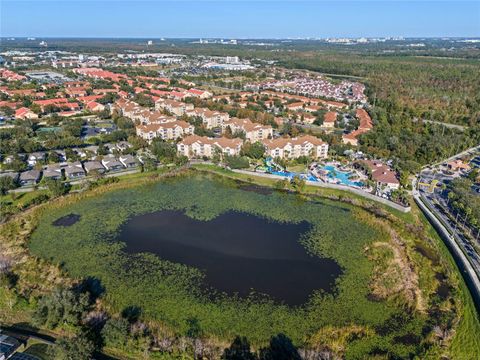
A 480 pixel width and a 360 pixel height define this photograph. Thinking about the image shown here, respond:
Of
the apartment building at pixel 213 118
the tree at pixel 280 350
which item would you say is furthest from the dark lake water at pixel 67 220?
the apartment building at pixel 213 118

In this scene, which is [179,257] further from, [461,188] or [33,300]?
[461,188]

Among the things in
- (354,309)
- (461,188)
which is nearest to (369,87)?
(461,188)

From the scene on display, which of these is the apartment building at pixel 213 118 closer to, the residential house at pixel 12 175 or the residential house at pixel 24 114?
the residential house at pixel 24 114

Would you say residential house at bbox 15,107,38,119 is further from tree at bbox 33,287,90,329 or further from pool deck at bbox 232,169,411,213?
tree at bbox 33,287,90,329

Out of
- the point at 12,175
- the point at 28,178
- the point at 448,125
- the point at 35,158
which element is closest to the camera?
the point at 28,178

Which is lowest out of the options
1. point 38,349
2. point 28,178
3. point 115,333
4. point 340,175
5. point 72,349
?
point 340,175

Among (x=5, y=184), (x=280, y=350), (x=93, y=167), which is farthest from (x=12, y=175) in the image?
(x=280, y=350)

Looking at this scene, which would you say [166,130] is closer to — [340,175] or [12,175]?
[12,175]

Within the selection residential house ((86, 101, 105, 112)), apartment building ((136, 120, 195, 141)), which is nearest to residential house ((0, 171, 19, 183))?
apartment building ((136, 120, 195, 141))
